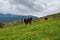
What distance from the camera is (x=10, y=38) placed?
27.6m

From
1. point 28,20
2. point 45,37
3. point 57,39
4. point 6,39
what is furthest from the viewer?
point 28,20

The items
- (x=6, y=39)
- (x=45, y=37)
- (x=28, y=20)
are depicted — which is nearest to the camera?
(x=45, y=37)

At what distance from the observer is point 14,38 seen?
89.7 ft

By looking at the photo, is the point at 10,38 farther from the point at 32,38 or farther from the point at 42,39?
the point at 42,39

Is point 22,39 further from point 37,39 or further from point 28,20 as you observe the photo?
point 28,20

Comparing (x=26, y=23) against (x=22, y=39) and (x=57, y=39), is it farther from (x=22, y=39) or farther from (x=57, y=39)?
(x=57, y=39)

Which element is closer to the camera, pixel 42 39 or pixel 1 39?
pixel 42 39

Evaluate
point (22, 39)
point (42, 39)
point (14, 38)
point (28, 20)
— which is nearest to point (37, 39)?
point (42, 39)

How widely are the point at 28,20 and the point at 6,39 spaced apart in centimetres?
Answer: 1466

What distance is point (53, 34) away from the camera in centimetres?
2595

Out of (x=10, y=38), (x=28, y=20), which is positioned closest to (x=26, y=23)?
(x=28, y=20)

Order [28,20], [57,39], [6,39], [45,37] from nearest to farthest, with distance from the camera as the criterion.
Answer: [57,39]
[45,37]
[6,39]
[28,20]

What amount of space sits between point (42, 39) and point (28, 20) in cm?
1766

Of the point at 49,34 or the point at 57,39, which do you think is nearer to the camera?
the point at 57,39
